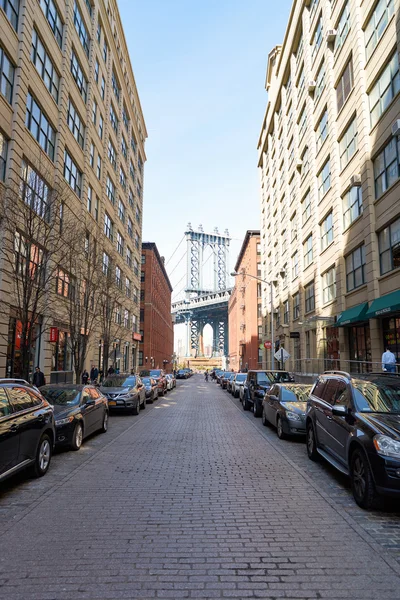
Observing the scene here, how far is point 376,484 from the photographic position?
4.85 m

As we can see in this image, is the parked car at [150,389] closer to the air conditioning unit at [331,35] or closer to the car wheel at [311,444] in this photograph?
the car wheel at [311,444]

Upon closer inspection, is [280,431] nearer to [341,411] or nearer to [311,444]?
[311,444]

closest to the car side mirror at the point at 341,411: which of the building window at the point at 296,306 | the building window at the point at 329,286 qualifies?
the building window at the point at 329,286

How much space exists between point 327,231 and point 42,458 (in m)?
22.4

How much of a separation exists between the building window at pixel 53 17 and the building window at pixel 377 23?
15.2 metres

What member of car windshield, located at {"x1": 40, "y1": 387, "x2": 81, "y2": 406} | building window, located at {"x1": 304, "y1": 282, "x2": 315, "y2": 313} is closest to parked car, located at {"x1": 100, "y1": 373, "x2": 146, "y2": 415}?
car windshield, located at {"x1": 40, "y1": 387, "x2": 81, "y2": 406}

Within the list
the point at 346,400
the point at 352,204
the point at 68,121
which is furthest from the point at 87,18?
the point at 346,400

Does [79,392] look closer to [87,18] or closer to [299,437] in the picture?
[299,437]

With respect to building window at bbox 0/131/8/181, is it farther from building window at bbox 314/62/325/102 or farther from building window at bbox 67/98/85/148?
building window at bbox 314/62/325/102

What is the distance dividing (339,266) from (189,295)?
12216 centimetres

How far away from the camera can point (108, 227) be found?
3469cm

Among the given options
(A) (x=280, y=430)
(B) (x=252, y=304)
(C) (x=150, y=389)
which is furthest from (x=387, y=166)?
(B) (x=252, y=304)

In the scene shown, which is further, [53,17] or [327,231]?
[327,231]

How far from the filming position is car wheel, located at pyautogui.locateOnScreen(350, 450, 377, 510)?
4988 mm
